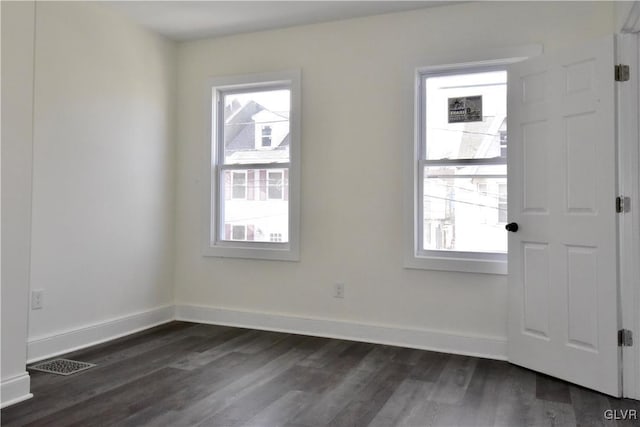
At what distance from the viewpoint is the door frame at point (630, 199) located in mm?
2662

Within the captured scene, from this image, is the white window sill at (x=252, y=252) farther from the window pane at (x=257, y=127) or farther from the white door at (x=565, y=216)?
the white door at (x=565, y=216)

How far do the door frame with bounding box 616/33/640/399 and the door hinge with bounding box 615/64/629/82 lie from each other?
2 centimetres

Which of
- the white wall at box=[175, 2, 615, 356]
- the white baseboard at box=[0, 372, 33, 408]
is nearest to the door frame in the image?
the white wall at box=[175, 2, 615, 356]

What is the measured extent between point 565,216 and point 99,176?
3364 mm

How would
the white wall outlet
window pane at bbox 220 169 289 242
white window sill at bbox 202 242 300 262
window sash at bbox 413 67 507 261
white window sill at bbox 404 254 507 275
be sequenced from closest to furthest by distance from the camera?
the white wall outlet < white window sill at bbox 404 254 507 275 < window sash at bbox 413 67 507 261 < white window sill at bbox 202 242 300 262 < window pane at bbox 220 169 289 242

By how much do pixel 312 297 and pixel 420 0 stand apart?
8.18 feet

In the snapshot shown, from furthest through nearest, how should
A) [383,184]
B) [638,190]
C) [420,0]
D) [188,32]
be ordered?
[188,32] < [383,184] < [420,0] < [638,190]

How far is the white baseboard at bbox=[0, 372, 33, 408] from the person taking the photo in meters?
2.43

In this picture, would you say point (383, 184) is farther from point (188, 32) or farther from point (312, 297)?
point (188, 32)

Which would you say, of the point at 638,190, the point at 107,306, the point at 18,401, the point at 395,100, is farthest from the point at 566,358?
the point at 107,306

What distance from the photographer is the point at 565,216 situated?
2.92 meters

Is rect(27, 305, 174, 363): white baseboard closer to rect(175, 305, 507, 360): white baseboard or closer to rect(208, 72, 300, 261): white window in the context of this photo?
rect(175, 305, 507, 360): white baseboard

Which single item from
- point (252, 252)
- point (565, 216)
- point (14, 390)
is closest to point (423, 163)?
point (565, 216)

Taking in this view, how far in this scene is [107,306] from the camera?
3.83 meters
